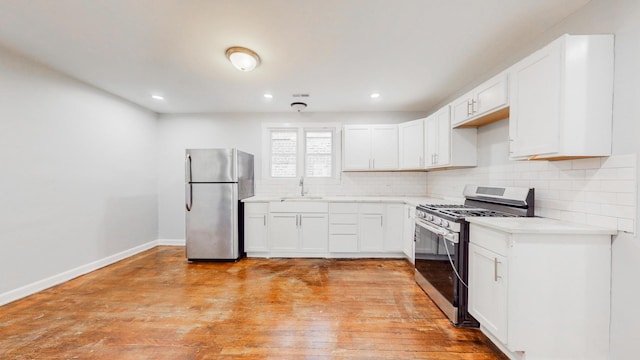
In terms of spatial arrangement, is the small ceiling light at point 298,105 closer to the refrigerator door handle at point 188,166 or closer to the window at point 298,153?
the window at point 298,153

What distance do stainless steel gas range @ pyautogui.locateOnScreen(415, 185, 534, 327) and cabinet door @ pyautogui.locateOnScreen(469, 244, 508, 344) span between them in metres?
0.08

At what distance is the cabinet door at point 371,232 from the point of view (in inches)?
147

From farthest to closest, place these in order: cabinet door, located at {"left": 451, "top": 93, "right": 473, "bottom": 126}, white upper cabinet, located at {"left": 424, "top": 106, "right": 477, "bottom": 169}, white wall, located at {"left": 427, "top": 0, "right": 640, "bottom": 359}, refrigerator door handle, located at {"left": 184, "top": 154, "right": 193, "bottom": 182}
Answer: refrigerator door handle, located at {"left": 184, "top": 154, "right": 193, "bottom": 182} → white upper cabinet, located at {"left": 424, "top": 106, "right": 477, "bottom": 169} → cabinet door, located at {"left": 451, "top": 93, "right": 473, "bottom": 126} → white wall, located at {"left": 427, "top": 0, "right": 640, "bottom": 359}

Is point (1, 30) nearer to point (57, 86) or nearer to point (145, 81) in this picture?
point (57, 86)

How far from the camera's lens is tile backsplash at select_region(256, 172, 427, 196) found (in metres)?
4.34

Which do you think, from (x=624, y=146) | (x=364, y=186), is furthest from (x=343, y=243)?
(x=624, y=146)

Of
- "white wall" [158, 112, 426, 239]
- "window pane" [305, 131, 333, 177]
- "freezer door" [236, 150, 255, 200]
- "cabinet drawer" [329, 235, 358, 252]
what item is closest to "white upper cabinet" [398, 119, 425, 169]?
"white wall" [158, 112, 426, 239]

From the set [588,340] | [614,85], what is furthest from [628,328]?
[614,85]

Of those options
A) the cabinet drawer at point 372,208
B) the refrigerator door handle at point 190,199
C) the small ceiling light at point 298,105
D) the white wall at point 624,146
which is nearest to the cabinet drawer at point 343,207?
the cabinet drawer at point 372,208

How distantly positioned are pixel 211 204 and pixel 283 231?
117 cm

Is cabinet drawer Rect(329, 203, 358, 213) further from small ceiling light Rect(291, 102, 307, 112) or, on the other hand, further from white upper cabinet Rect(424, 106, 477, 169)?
small ceiling light Rect(291, 102, 307, 112)

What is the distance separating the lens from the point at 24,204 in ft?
8.34

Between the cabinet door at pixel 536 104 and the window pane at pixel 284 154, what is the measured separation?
3266 millimetres

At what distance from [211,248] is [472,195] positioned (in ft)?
11.8
